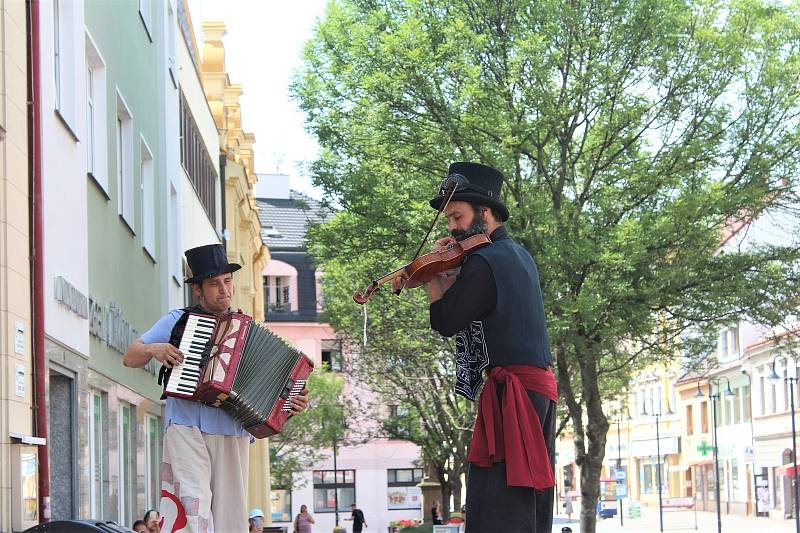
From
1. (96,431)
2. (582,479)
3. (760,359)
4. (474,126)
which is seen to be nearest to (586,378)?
(582,479)

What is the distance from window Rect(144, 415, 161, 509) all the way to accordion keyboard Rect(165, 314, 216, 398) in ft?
41.6

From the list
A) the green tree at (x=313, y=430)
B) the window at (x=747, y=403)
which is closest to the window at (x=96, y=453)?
the green tree at (x=313, y=430)

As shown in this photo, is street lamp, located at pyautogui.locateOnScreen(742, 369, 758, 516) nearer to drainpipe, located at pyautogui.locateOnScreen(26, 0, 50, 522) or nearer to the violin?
drainpipe, located at pyautogui.locateOnScreen(26, 0, 50, 522)

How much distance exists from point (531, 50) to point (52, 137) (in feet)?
44.2

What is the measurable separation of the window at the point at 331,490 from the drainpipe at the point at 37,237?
75.1 metres

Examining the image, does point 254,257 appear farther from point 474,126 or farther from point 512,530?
point 512,530

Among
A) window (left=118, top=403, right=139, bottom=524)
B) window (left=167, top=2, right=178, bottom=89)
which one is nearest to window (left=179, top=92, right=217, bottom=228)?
window (left=167, top=2, right=178, bottom=89)

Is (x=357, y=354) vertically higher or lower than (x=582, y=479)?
higher

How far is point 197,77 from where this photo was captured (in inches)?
1199

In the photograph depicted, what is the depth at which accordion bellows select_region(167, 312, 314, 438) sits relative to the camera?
7664mm

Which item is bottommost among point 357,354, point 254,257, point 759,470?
point 759,470

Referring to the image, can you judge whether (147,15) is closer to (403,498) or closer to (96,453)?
(96,453)

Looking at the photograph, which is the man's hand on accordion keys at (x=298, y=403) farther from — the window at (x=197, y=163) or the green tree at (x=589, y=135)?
the window at (x=197, y=163)

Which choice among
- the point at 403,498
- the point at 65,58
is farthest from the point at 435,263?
the point at 403,498
